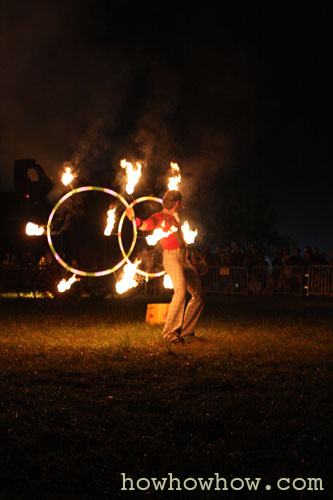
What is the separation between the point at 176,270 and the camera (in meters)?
8.82

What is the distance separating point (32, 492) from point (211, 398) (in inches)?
89.3

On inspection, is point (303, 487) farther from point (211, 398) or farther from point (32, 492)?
point (211, 398)

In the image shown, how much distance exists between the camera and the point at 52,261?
15.4 metres

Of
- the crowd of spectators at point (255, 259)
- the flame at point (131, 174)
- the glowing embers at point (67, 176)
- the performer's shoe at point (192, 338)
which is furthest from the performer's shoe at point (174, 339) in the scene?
the crowd of spectators at point (255, 259)

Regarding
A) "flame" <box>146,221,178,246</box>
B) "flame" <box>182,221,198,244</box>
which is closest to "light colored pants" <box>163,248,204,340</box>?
"flame" <box>146,221,178,246</box>

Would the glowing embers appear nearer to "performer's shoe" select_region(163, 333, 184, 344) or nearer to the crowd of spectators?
"performer's shoe" select_region(163, 333, 184, 344)

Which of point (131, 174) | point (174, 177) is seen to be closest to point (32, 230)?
point (131, 174)

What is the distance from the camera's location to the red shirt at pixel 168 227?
8789 millimetres

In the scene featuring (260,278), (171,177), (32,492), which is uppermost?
(171,177)

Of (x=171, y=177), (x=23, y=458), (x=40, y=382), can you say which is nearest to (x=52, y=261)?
(x=171, y=177)

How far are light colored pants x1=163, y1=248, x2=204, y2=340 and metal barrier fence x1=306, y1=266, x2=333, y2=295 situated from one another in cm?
1417

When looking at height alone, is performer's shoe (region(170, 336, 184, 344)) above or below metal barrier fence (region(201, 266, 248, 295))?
below

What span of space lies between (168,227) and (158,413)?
14.5 feet

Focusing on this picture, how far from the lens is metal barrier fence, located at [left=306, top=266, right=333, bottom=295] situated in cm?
2222
